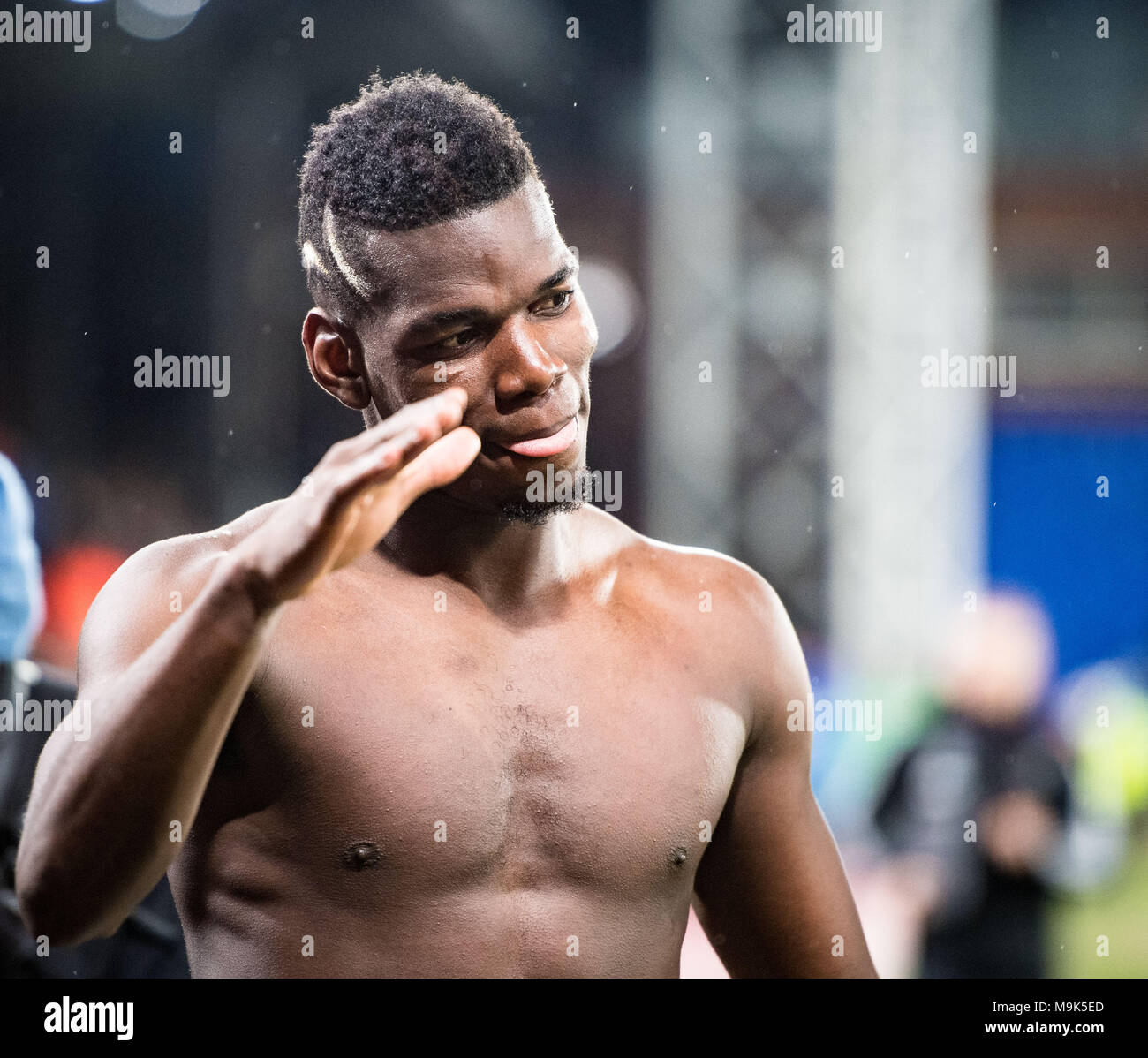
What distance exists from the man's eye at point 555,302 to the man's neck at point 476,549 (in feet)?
0.57

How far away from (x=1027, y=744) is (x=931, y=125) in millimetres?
1039

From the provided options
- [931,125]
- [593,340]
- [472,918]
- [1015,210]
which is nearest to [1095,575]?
[1015,210]

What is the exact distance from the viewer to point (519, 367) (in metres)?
0.89

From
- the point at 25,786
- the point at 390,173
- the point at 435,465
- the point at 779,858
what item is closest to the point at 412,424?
the point at 435,465

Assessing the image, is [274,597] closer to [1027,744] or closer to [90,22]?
[90,22]

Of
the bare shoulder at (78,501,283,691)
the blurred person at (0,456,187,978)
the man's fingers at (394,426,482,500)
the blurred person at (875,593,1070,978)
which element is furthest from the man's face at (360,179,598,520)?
the blurred person at (875,593,1070,978)

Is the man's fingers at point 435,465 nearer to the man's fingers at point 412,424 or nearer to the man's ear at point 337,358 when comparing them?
the man's fingers at point 412,424

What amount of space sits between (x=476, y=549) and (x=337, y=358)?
207 millimetres

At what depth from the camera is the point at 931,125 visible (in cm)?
189

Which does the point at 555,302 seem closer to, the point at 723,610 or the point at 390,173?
the point at 390,173

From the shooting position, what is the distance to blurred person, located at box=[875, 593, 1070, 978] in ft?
5.01

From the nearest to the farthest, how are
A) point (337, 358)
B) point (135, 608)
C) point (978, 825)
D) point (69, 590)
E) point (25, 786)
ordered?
point (135, 608) < point (337, 358) < point (25, 786) < point (978, 825) < point (69, 590)

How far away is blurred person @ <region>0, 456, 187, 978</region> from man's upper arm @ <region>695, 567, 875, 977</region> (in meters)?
0.80

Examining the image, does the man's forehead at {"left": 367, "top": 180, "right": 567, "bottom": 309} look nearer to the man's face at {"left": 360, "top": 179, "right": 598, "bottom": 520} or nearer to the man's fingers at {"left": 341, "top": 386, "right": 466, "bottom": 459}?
the man's face at {"left": 360, "top": 179, "right": 598, "bottom": 520}
